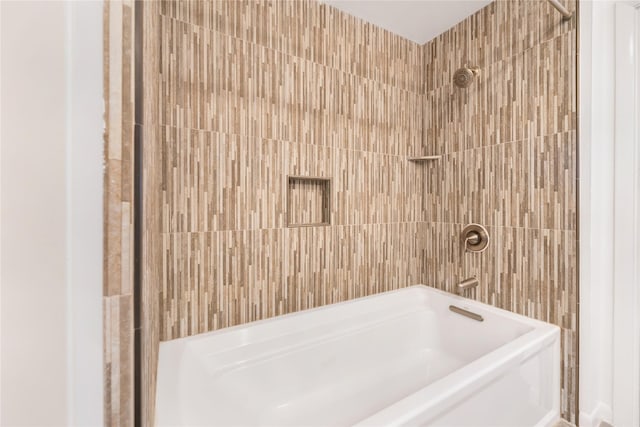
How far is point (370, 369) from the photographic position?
4.82ft

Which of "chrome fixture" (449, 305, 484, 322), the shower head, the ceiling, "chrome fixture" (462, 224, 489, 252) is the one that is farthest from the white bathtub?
Answer: the ceiling

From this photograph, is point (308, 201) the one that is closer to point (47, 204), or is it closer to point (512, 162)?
point (512, 162)

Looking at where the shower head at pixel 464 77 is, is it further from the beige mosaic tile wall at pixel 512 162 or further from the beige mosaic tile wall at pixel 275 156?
the beige mosaic tile wall at pixel 275 156

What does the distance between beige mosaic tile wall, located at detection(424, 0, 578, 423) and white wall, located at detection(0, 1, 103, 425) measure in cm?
175

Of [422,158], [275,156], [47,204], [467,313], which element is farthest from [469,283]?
[47,204]

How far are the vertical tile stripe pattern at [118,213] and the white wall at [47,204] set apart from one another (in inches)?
0.6

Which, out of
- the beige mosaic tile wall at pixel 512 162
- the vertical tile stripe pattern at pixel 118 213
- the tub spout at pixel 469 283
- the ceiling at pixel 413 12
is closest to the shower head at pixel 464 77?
the beige mosaic tile wall at pixel 512 162

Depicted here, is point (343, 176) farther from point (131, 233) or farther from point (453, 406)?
point (131, 233)

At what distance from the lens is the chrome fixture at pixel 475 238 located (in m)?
1.60

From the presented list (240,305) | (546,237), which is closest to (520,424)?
(546,237)

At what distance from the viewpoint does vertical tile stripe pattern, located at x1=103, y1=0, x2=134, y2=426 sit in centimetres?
35

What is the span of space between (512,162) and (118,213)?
177 cm

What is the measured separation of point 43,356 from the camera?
1.05 ft
